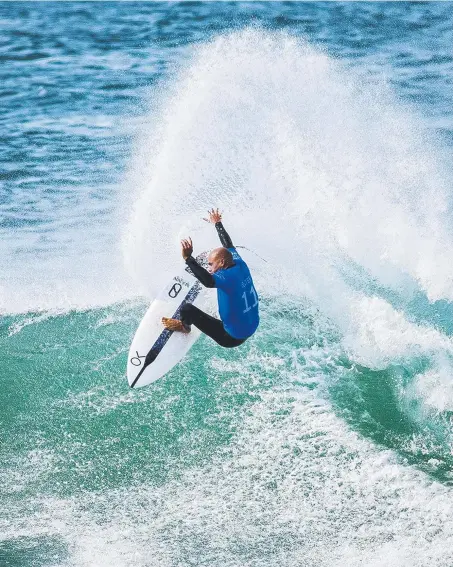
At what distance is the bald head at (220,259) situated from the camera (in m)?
8.45

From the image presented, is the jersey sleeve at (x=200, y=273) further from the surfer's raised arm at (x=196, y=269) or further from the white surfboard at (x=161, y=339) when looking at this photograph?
the white surfboard at (x=161, y=339)

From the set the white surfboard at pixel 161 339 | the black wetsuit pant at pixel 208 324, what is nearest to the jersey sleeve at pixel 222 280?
the black wetsuit pant at pixel 208 324

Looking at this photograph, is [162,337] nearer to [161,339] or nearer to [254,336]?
Answer: [161,339]

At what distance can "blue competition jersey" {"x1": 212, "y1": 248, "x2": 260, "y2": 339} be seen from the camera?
27.8 feet

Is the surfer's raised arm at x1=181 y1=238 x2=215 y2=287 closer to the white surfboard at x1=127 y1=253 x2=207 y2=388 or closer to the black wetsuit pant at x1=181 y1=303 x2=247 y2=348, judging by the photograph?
the black wetsuit pant at x1=181 y1=303 x2=247 y2=348

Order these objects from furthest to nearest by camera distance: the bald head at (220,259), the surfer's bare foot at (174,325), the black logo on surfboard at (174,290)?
the black logo on surfboard at (174,290) → the surfer's bare foot at (174,325) → the bald head at (220,259)

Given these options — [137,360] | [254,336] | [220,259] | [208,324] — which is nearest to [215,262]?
[220,259]

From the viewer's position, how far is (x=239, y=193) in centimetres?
1382

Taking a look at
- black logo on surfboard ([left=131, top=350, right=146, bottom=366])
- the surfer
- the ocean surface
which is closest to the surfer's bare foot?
the surfer

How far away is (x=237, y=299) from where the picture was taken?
338 inches

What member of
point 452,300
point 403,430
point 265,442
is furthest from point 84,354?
point 452,300

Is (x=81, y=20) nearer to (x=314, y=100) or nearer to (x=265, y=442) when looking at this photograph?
(x=314, y=100)

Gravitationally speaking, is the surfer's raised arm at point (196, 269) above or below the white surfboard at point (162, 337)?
above

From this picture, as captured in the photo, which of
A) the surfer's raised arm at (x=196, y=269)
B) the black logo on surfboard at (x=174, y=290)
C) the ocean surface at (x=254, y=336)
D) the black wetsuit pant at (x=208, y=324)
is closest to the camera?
the surfer's raised arm at (x=196, y=269)
